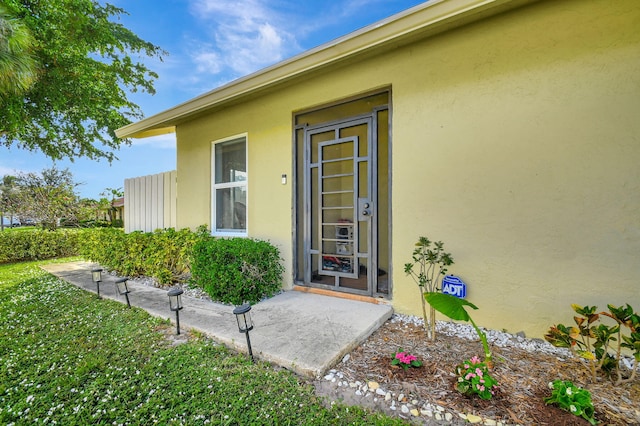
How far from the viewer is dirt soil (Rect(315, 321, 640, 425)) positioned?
5.44 feet

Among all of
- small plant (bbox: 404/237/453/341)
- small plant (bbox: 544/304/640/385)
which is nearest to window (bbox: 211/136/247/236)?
small plant (bbox: 404/237/453/341)

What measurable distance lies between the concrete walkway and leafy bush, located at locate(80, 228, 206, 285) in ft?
2.05

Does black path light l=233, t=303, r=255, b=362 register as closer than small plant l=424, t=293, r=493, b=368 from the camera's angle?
No

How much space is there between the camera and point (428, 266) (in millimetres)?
3127

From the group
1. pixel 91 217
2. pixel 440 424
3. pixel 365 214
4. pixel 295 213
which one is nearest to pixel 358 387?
pixel 440 424

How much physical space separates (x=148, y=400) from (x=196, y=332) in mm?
987

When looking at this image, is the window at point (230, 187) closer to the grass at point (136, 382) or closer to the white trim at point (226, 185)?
the white trim at point (226, 185)

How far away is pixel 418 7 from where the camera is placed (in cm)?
261

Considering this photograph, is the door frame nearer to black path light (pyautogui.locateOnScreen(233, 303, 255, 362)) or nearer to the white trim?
the white trim

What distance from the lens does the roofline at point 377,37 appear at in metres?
2.50

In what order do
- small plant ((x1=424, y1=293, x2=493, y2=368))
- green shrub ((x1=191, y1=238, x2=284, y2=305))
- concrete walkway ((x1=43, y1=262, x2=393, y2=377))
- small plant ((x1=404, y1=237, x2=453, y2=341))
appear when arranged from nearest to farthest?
1. small plant ((x1=424, y1=293, x2=493, y2=368))
2. concrete walkway ((x1=43, y1=262, x2=393, y2=377))
3. small plant ((x1=404, y1=237, x2=453, y2=341))
4. green shrub ((x1=191, y1=238, x2=284, y2=305))

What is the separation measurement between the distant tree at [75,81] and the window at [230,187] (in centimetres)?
463

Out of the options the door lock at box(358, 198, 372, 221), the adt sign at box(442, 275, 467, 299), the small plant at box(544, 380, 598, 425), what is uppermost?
the door lock at box(358, 198, 372, 221)

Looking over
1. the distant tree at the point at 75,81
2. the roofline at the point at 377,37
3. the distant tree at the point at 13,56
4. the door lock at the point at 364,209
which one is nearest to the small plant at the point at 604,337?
the door lock at the point at 364,209
